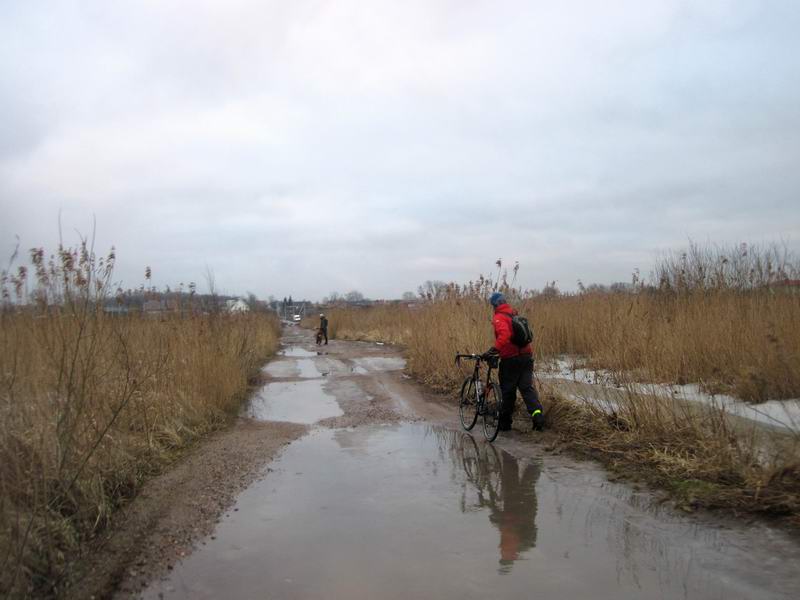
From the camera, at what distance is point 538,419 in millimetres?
8633

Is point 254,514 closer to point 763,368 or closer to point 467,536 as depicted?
point 467,536

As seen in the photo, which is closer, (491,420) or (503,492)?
(503,492)

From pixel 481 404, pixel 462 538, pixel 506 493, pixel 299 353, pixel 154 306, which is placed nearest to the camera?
pixel 462 538

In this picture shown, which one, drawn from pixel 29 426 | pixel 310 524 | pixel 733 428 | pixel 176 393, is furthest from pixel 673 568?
pixel 176 393

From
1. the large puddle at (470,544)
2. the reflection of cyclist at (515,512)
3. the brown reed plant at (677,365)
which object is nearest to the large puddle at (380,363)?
the brown reed plant at (677,365)

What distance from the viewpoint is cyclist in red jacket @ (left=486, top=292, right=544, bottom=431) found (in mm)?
8617

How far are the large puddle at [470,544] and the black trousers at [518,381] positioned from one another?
73.0 inches

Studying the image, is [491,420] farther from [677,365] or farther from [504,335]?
[677,365]

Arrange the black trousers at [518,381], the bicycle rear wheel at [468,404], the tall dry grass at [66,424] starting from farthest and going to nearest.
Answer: the bicycle rear wheel at [468,404], the black trousers at [518,381], the tall dry grass at [66,424]

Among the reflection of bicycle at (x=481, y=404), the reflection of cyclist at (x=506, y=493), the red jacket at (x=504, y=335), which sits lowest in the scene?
the reflection of cyclist at (x=506, y=493)

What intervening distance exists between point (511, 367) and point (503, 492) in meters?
2.89

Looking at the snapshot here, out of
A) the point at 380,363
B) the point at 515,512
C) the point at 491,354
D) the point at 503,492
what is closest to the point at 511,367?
the point at 491,354

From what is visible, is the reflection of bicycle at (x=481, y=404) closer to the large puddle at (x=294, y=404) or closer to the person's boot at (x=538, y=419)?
the person's boot at (x=538, y=419)

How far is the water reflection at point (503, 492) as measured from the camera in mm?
4734
